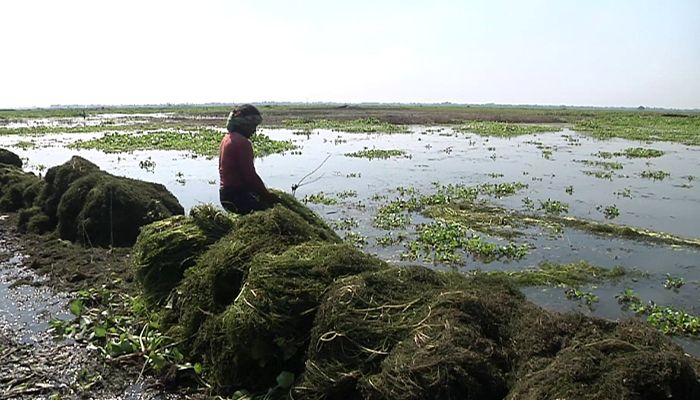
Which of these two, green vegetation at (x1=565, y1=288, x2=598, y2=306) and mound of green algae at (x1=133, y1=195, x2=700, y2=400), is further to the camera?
green vegetation at (x1=565, y1=288, x2=598, y2=306)

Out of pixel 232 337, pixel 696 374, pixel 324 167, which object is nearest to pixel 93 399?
pixel 232 337

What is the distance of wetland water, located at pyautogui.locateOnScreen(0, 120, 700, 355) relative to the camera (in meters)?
8.69

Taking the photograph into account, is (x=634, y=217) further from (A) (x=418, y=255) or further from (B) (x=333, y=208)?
(B) (x=333, y=208)

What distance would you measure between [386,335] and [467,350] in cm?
61

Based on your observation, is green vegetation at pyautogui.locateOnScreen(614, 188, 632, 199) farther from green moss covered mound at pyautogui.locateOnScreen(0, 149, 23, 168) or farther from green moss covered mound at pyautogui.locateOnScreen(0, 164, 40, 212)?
green moss covered mound at pyautogui.locateOnScreen(0, 149, 23, 168)

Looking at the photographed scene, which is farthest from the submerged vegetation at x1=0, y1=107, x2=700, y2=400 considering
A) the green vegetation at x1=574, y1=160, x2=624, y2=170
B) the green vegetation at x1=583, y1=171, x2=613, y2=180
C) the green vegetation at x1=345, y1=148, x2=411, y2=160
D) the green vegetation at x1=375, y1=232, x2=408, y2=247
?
the green vegetation at x1=345, y1=148, x2=411, y2=160

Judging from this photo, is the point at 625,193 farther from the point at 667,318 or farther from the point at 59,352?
the point at 59,352

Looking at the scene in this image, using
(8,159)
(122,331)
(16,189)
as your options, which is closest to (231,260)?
(122,331)

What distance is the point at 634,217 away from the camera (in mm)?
12172

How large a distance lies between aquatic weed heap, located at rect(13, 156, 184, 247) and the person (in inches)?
115

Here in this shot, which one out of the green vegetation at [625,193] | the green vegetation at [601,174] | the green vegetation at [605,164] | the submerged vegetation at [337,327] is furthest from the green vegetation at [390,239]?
the green vegetation at [605,164]

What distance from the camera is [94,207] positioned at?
8797 millimetres

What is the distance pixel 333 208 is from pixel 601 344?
10.5 m

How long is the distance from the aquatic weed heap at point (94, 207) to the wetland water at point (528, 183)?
212cm
